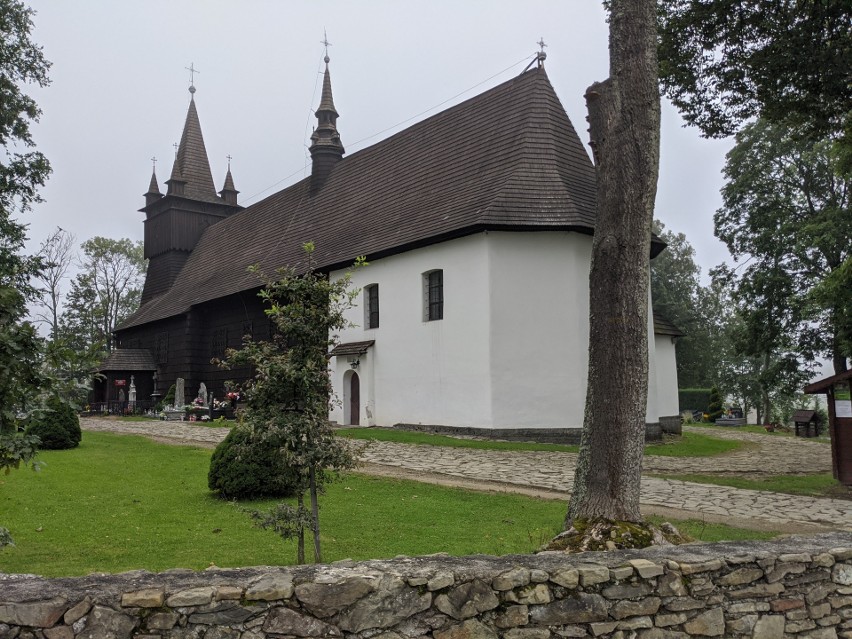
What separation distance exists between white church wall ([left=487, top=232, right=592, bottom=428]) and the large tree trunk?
11.7 m

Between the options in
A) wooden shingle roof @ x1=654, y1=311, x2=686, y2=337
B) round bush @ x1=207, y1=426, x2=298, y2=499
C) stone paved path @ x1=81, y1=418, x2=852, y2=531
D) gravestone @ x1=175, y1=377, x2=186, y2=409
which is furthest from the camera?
gravestone @ x1=175, y1=377, x2=186, y2=409

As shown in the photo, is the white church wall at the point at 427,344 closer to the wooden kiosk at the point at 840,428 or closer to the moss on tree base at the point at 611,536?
the wooden kiosk at the point at 840,428

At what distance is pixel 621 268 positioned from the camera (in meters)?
6.33

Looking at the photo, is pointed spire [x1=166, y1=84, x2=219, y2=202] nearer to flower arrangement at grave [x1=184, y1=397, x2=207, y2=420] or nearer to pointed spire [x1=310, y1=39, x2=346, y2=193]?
pointed spire [x1=310, y1=39, x2=346, y2=193]

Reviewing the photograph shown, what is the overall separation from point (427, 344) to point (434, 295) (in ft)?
4.89

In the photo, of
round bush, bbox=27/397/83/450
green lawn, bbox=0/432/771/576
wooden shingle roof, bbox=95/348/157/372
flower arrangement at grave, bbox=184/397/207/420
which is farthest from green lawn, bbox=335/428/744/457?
wooden shingle roof, bbox=95/348/157/372

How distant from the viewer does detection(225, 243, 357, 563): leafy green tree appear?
6.12 meters

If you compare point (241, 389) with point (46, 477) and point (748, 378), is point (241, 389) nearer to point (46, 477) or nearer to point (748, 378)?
point (46, 477)

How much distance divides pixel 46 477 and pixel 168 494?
2847 mm

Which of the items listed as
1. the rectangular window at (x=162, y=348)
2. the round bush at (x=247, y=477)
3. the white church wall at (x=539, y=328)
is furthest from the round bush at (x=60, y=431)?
the rectangular window at (x=162, y=348)

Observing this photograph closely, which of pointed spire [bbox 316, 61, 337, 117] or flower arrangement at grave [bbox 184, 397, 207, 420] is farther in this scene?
pointed spire [bbox 316, 61, 337, 117]

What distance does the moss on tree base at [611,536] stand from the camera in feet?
18.1

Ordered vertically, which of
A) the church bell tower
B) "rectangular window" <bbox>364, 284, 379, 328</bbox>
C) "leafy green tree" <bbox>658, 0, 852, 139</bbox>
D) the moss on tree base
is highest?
the church bell tower

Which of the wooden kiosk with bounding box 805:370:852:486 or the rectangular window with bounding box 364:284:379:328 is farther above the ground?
the rectangular window with bounding box 364:284:379:328
